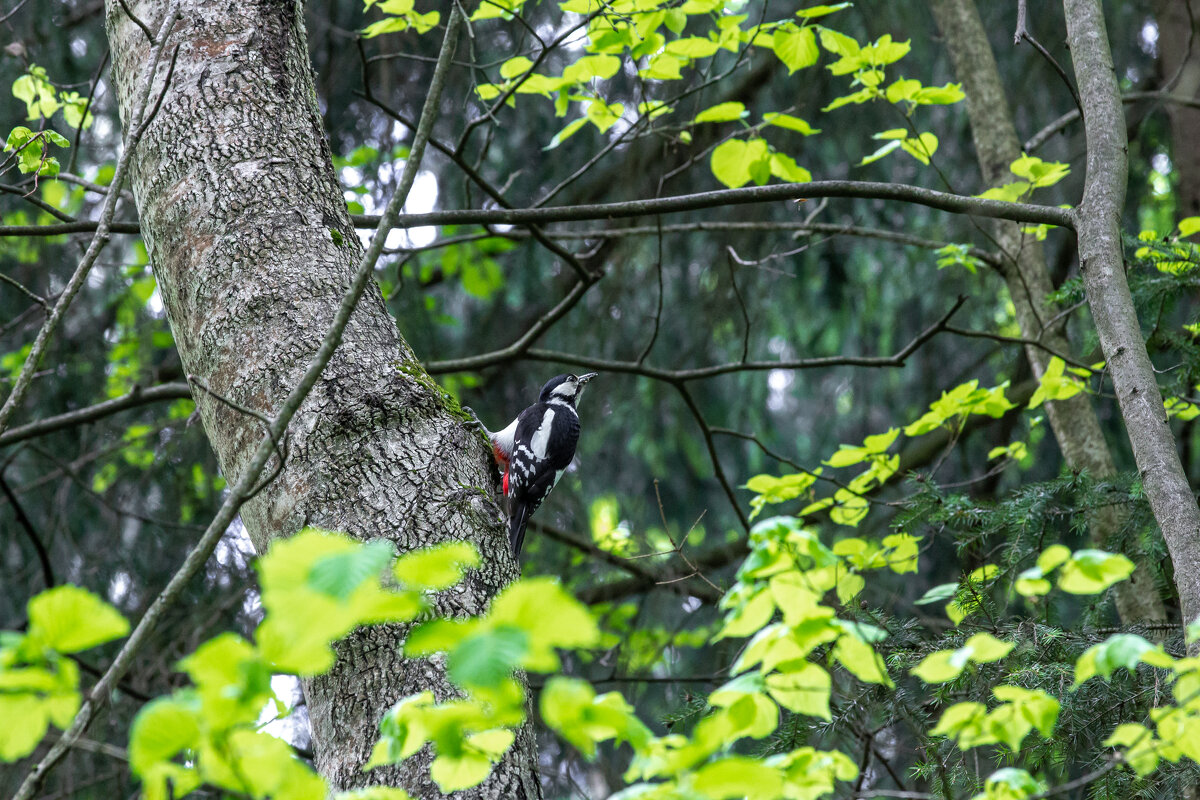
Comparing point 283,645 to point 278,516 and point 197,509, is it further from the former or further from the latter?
point 197,509

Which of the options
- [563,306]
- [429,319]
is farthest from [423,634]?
[429,319]

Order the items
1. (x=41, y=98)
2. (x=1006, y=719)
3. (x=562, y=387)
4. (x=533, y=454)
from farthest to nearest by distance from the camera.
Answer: (x=562, y=387), (x=533, y=454), (x=41, y=98), (x=1006, y=719)

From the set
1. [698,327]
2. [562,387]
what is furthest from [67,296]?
[698,327]

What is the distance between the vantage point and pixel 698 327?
15.8 feet

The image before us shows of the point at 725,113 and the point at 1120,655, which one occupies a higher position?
the point at 725,113

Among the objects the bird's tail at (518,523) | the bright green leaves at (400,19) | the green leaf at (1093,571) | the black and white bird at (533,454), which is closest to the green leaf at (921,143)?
the bright green leaves at (400,19)

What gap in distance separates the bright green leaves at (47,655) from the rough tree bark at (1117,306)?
1618 mm

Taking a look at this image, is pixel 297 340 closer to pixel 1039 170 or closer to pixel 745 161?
pixel 745 161

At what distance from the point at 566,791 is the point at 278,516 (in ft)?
8.98

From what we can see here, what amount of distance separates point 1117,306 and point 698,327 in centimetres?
296

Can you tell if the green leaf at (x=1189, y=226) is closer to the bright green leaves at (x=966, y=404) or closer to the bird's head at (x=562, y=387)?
the bright green leaves at (x=966, y=404)

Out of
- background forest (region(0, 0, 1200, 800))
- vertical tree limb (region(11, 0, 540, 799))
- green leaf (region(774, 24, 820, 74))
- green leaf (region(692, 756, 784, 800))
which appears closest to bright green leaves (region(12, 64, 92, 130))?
background forest (region(0, 0, 1200, 800))

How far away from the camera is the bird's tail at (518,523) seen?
357 cm

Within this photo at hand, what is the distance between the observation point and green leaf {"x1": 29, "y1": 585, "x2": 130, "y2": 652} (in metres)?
0.85
